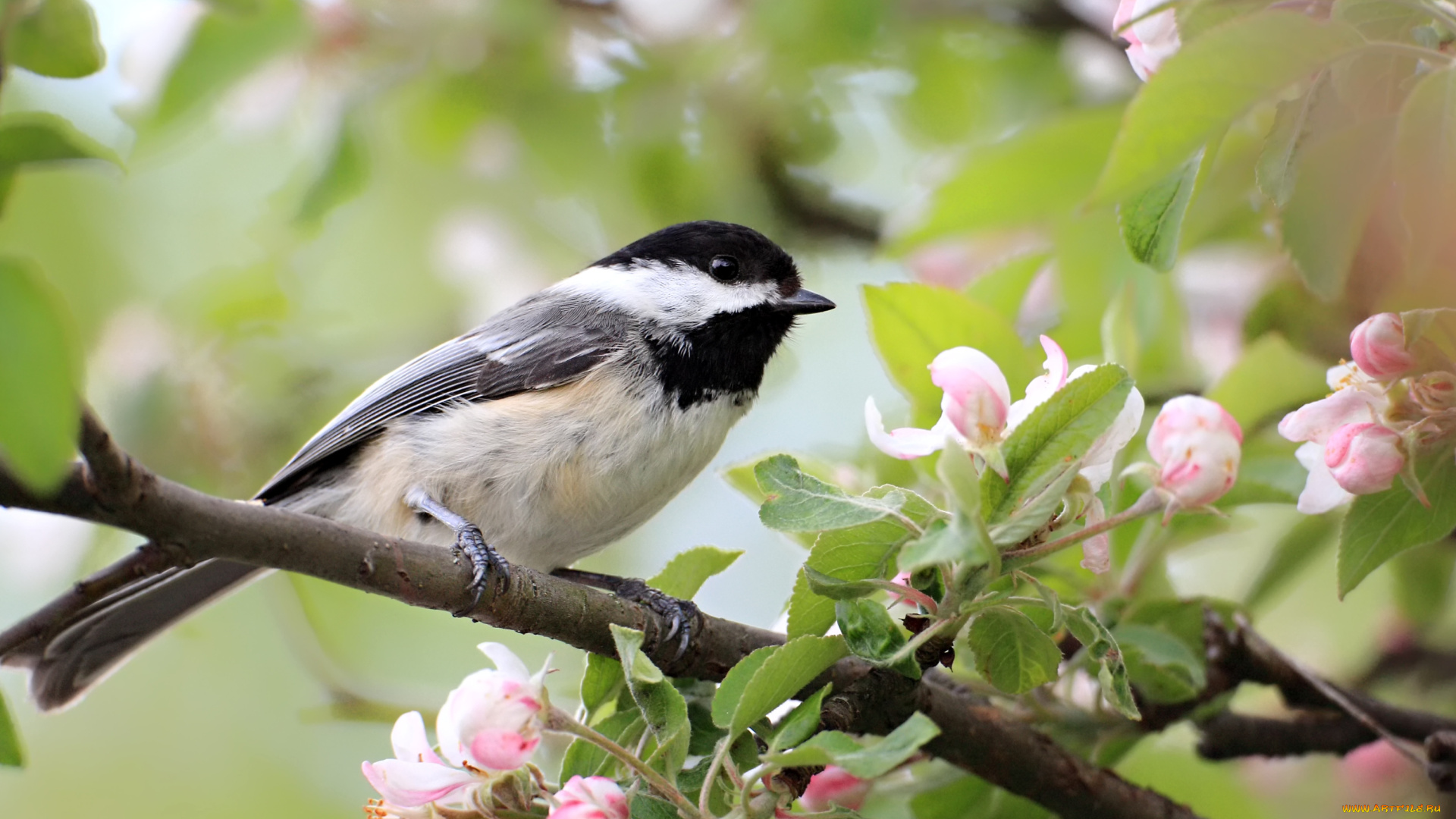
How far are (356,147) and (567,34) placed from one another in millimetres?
744

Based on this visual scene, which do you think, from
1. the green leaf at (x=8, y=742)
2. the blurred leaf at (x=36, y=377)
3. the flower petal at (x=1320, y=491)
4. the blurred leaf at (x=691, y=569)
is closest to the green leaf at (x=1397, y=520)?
the flower petal at (x=1320, y=491)

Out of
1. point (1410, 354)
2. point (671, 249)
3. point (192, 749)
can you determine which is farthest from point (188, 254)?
point (1410, 354)

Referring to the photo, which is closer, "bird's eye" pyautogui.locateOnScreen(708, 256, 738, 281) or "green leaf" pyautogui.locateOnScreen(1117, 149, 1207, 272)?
"green leaf" pyautogui.locateOnScreen(1117, 149, 1207, 272)

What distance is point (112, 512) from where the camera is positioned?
3.16ft

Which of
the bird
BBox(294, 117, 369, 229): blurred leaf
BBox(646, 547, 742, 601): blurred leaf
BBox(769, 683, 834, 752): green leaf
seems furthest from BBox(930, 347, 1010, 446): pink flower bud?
BBox(294, 117, 369, 229): blurred leaf

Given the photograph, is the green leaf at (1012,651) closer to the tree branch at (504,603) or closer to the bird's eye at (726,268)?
the tree branch at (504,603)

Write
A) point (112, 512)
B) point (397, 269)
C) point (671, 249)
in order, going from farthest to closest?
point (397, 269) < point (671, 249) < point (112, 512)

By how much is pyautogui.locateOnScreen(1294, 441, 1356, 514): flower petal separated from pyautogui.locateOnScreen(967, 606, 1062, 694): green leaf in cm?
30

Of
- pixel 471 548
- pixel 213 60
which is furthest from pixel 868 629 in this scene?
pixel 213 60

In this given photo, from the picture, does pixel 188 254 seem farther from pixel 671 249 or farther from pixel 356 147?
pixel 671 249

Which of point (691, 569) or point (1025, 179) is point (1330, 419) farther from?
point (1025, 179)

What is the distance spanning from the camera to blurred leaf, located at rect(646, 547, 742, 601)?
1382mm

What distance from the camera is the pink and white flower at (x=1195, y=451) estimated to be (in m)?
1.07

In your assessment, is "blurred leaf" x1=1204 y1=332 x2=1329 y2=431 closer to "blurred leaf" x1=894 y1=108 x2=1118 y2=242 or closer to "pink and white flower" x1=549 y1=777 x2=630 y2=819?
"blurred leaf" x1=894 y1=108 x2=1118 y2=242
